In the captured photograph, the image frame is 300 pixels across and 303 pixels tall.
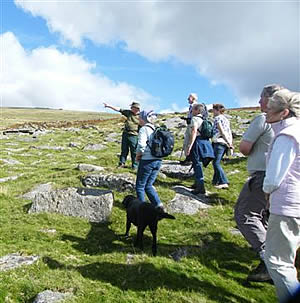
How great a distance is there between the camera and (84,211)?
9289 mm

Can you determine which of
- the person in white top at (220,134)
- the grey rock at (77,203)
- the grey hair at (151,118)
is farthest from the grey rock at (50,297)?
the person in white top at (220,134)

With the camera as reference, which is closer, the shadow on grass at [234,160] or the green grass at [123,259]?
the green grass at [123,259]

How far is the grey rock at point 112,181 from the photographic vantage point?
11406mm

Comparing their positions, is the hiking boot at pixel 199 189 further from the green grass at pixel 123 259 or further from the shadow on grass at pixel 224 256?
the shadow on grass at pixel 224 256

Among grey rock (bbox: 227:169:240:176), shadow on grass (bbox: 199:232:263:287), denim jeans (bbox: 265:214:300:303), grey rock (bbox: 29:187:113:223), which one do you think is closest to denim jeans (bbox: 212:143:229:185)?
grey rock (bbox: 227:169:240:176)

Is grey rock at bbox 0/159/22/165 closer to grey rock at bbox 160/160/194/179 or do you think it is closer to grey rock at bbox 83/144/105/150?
grey rock at bbox 83/144/105/150

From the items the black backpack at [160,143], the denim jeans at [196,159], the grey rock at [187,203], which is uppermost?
the black backpack at [160,143]

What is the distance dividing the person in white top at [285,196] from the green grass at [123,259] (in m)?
1.44

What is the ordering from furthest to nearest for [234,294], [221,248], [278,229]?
[221,248] < [234,294] < [278,229]

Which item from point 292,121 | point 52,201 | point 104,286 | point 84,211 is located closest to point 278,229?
point 292,121

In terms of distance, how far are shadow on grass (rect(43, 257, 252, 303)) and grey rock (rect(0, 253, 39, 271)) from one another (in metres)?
0.30

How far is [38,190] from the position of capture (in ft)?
37.7

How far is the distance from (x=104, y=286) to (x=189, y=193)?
554cm

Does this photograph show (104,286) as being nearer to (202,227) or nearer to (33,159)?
(202,227)
